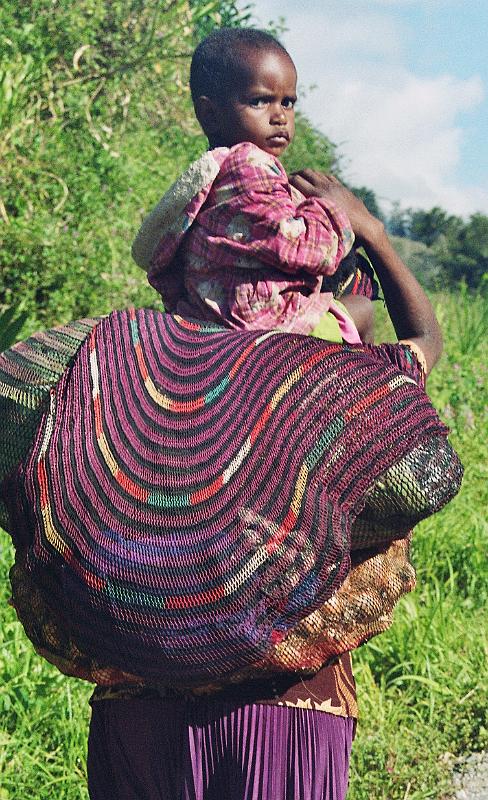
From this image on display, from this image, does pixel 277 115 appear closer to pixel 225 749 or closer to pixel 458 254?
pixel 225 749

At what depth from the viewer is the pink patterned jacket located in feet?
5.64

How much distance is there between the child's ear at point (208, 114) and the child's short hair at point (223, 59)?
0.4 inches

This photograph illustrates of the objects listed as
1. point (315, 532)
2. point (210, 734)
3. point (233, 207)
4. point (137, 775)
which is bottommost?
point (137, 775)

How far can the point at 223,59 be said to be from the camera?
196 cm

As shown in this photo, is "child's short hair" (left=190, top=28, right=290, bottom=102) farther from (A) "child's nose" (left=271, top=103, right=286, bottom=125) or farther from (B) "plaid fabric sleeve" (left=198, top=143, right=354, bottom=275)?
(B) "plaid fabric sleeve" (left=198, top=143, right=354, bottom=275)

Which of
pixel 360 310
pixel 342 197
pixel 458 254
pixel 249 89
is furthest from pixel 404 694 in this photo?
pixel 458 254

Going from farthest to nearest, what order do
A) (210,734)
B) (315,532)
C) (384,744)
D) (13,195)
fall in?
(13,195)
(384,744)
(210,734)
(315,532)

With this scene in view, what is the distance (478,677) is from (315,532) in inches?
106

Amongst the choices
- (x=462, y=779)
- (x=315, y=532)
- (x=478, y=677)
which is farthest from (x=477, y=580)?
(x=315, y=532)

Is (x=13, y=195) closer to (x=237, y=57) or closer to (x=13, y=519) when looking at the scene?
(x=237, y=57)

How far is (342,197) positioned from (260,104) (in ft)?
0.89

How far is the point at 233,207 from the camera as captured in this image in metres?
1.76

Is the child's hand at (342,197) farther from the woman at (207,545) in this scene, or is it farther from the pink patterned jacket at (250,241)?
the woman at (207,545)

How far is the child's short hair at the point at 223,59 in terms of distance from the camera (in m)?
1.94
